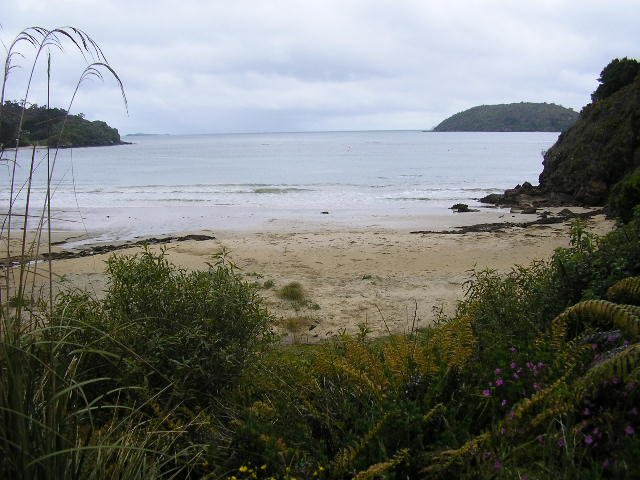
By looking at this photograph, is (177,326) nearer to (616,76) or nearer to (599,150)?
(599,150)

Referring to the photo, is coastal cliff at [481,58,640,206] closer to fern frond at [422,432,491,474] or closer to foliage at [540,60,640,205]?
foliage at [540,60,640,205]

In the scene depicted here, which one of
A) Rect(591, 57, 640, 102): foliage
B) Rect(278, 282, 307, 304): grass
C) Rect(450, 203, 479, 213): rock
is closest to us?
Rect(278, 282, 307, 304): grass

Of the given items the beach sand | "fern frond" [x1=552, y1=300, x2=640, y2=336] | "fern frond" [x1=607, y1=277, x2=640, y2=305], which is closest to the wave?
the beach sand

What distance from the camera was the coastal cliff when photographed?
21750mm

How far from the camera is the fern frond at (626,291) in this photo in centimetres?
362

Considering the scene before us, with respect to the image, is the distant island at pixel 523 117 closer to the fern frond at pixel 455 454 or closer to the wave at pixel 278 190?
the wave at pixel 278 190

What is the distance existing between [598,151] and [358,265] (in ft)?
51.5

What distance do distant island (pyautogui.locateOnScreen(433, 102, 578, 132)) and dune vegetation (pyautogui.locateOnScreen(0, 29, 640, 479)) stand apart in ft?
506

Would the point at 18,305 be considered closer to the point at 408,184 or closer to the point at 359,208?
the point at 359,208

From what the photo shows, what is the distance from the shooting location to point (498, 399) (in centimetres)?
307

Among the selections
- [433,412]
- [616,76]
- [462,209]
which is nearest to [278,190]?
[462,209]

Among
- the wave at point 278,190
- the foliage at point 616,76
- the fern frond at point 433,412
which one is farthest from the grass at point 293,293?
the wave at point 278,190

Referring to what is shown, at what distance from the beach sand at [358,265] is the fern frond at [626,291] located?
1.95 metres

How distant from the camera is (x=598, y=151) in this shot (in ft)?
75.1
